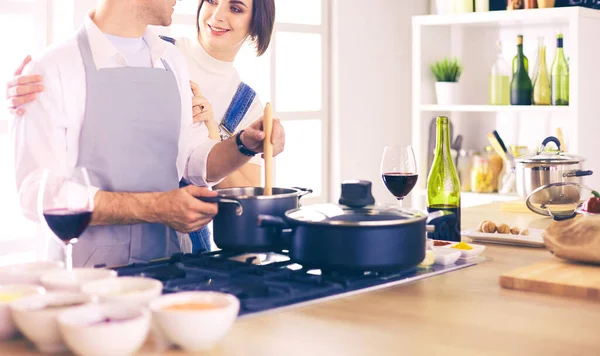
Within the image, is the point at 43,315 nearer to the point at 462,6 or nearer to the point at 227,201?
the point at 227,201

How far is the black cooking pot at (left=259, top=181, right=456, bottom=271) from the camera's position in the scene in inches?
64.0

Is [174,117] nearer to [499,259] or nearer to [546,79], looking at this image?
[499,259]

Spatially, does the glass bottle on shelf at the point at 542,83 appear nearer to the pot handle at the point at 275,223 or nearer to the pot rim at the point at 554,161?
the pot rim at the point at 554,161

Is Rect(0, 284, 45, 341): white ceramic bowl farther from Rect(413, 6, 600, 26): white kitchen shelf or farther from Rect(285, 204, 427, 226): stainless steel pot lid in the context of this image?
Rect(413, 6, 600, 26): white kitchen shelf

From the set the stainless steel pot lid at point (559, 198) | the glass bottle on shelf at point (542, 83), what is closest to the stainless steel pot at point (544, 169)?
the stainless steel pot lid at point (559, 198)

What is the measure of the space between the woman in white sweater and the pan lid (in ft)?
5.12

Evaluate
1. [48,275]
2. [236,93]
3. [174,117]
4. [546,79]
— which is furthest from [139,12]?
[546,79]

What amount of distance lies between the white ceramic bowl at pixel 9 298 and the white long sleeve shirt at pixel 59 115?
70cm

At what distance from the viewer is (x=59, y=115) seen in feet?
7.45

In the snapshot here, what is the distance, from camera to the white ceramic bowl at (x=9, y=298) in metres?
1.27

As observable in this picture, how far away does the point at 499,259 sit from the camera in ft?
6.64

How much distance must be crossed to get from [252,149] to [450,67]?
3.12m

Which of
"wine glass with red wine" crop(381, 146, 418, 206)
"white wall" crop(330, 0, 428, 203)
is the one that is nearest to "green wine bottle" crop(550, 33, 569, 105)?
"white wall" crop(330, 0, 428, 203)

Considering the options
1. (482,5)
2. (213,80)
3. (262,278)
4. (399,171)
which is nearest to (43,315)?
(262,278)
